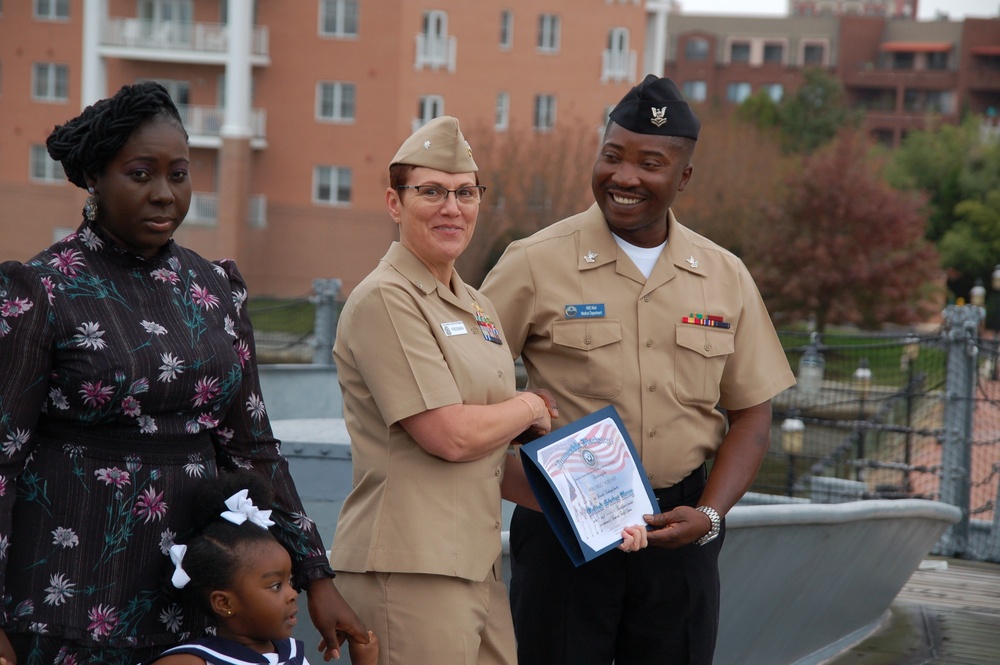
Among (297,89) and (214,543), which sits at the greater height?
(297,89)

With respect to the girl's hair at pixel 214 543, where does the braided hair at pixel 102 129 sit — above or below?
above

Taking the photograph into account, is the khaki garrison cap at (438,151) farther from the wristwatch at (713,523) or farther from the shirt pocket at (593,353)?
the wristwatch at (713,523)

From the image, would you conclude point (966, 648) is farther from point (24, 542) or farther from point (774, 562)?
point (24, 542)

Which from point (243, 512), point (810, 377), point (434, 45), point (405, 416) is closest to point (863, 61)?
point (434, 45)

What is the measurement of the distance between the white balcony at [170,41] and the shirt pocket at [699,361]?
3756 cm

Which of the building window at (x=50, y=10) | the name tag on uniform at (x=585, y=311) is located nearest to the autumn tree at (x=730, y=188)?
the building window at (x=50, y=10)

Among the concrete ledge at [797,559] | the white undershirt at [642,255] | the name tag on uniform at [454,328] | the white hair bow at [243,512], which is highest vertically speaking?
the white undershirt at [642,255]

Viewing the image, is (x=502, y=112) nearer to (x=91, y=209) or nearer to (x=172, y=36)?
(x=172, y=36)

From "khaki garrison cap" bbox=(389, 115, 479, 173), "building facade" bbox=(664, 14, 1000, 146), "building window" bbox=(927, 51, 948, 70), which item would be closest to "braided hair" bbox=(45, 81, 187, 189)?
"khaki garrison cap" bbox=(389, 115, 479, 173)

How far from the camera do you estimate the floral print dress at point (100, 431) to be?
8.39 ft

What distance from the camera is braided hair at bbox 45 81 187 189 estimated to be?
2.66 meters

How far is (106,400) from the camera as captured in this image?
261 centimetres

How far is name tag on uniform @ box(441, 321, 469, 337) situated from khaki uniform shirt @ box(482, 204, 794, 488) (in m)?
0.47

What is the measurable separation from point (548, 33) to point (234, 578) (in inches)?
1540
